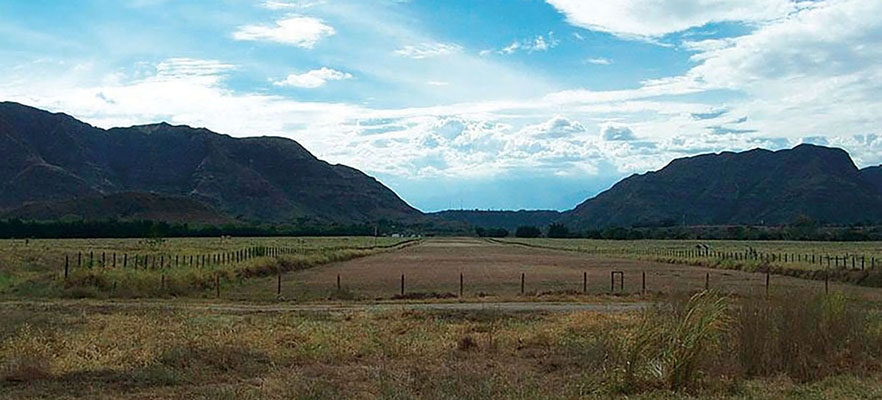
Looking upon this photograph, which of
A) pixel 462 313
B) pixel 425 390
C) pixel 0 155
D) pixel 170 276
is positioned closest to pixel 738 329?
pixel 425 390

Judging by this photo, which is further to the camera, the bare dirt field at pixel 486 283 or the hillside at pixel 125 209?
the hillside at pixel 125 209

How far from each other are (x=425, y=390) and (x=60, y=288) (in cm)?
2511

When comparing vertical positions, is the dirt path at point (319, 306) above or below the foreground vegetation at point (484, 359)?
below

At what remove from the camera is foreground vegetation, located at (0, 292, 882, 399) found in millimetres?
12695

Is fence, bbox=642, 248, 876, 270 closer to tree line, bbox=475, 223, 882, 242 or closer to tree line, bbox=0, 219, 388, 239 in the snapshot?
tree line, bbox=0, 219, 388, 239

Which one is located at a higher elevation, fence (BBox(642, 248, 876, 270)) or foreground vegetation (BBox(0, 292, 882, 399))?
fence (BBox(642, 248, 876, 270))

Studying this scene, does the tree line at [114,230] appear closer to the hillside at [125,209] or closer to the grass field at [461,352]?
the hillside at [125,209]

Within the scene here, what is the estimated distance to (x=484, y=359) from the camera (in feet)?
53.9

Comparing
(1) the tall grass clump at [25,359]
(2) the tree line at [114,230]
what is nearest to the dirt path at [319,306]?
(1) the tall grass clump at [25,359]

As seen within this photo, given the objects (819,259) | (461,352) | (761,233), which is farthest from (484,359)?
(761,233)

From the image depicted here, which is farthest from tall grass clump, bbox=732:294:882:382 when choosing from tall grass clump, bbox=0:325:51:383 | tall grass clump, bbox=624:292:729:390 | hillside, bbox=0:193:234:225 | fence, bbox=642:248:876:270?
hillside, bbox=0:193:234:225

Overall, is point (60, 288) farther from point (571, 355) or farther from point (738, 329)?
point (738, 329)

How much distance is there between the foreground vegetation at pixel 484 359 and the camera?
41.7 feet

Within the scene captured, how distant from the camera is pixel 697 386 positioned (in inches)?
505
